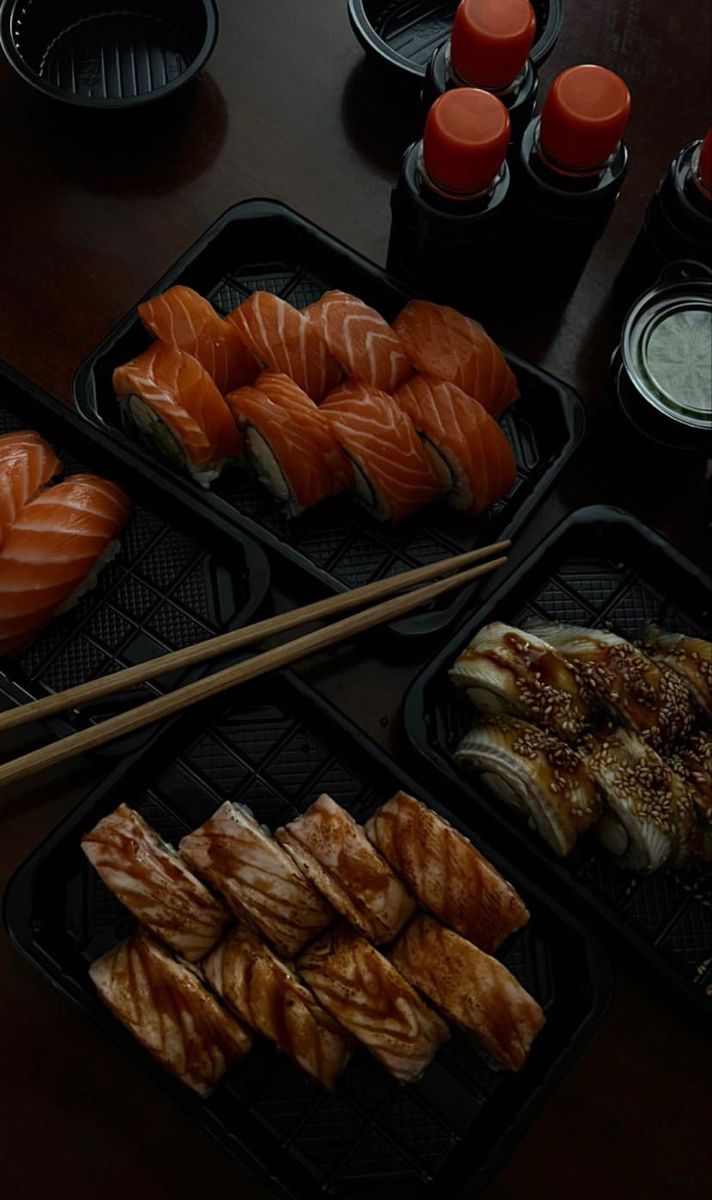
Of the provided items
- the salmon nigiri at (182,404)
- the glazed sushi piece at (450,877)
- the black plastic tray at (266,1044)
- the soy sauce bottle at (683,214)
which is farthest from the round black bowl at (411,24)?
the glazed sushi piece at (450,877)

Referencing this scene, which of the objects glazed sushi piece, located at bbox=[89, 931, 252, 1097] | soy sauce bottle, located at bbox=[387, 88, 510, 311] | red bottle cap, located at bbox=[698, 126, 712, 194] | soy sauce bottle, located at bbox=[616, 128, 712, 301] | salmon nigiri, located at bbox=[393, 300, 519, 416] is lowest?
glazed sushi piece, located at bbox=[89, 931, 252, 1097]

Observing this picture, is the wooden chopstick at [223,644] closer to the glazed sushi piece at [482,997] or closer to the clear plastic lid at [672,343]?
the clear plastic lid at [672,343]

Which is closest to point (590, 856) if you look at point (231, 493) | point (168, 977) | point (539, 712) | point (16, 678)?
point (539, 712)

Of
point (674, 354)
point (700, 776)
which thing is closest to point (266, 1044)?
point (700, 776)

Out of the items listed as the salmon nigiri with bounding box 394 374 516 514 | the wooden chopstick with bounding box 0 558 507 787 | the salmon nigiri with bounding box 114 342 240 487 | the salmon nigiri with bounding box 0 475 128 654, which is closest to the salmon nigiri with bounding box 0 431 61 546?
the salmon nigiri with bounding box 0 475 128 654

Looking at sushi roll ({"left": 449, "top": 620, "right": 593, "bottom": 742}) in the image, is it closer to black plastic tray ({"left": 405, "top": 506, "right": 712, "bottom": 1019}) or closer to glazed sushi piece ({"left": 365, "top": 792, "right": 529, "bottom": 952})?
black plastic tray ({"left": 405, "top": 506, "right": 712, "bottom": 1019})

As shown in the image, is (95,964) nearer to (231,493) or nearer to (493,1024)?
(493,1024)

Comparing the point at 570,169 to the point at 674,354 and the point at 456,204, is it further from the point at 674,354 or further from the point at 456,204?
the point at 674,354
